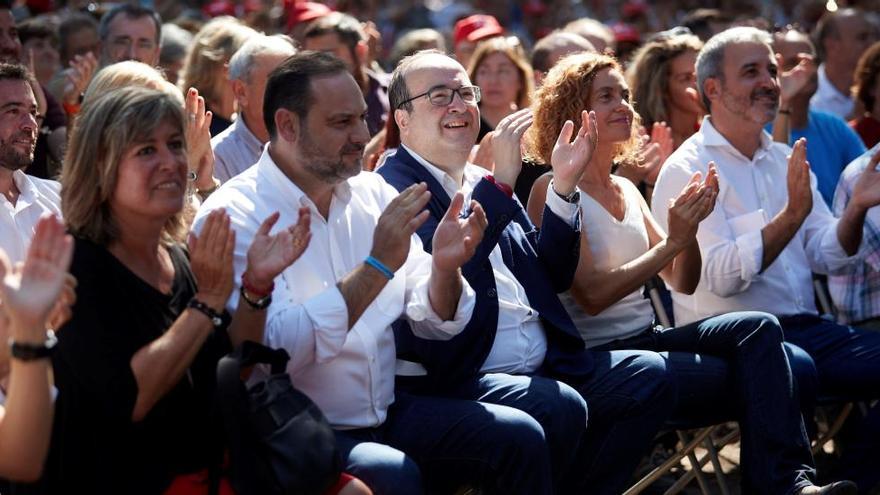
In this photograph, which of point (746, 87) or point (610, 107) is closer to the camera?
point (610, 107)

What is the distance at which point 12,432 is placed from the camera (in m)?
2.99

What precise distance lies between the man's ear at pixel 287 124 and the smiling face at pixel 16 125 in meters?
0.95

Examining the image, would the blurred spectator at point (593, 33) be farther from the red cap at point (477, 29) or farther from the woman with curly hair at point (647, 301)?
the woman with curly hair at point (647, 301)

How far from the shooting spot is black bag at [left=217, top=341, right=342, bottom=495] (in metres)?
3.29

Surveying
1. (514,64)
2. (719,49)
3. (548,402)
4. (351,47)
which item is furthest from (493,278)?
(351,47)

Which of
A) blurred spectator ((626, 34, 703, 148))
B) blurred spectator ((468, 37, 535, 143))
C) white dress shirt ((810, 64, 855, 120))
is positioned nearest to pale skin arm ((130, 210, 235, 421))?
blurred spectator ((468, 37, 535, 143))

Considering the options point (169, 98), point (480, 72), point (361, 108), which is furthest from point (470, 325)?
point (480, 72)

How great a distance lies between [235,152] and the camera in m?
5.72

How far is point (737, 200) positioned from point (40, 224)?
3398 millimetres

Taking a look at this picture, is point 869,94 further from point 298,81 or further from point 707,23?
point 298,81

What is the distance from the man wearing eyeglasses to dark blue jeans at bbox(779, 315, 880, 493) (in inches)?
40.1

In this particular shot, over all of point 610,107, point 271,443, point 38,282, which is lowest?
point 271,443

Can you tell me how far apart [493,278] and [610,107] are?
113 cm

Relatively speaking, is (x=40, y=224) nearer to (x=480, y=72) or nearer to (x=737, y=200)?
(x=737, y=200)
